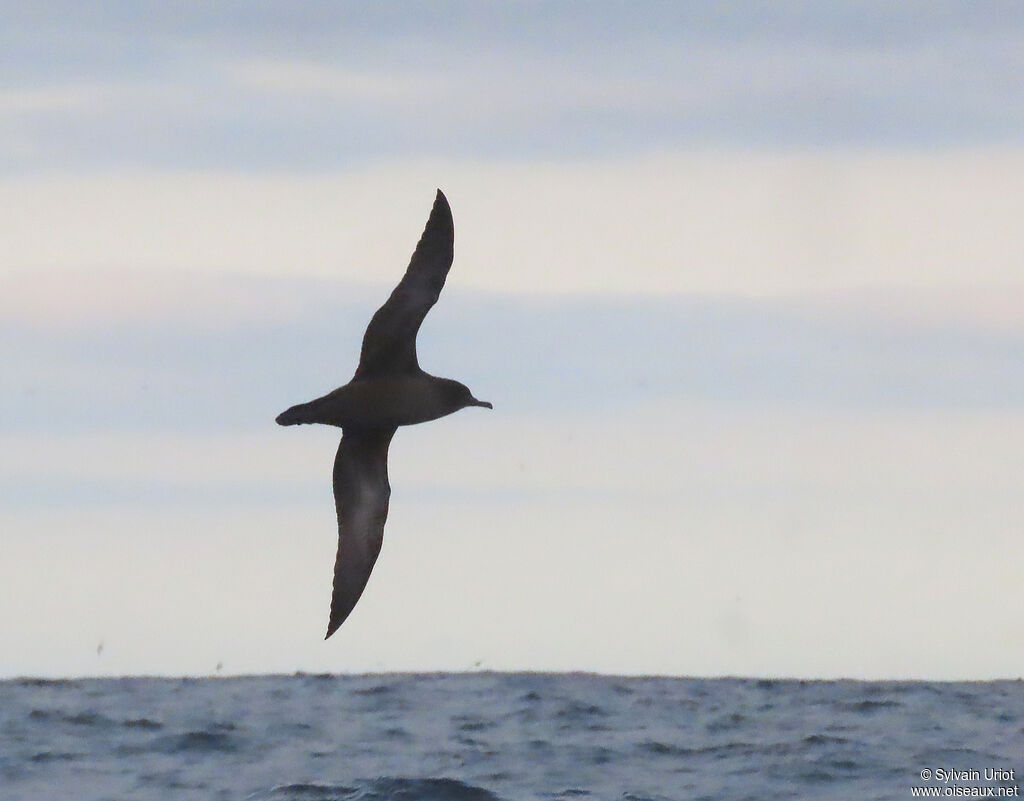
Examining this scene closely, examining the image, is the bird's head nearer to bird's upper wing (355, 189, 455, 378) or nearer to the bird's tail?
bird's upper wing (355, 189, 455, 378)

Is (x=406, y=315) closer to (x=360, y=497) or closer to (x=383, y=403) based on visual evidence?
(x=383, y=403)

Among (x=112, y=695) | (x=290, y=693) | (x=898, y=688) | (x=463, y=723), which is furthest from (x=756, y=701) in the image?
(x=112, y=695)

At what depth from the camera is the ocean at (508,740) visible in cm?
2503

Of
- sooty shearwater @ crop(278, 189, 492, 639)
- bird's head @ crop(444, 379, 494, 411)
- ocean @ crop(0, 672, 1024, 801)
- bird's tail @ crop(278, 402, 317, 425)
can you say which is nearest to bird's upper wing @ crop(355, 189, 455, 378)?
sooty shearwater @ crop(278, 189, 492, 639)

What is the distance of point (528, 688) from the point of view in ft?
130

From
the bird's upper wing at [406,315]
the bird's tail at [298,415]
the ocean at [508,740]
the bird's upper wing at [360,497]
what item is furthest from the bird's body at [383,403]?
the ocean at [508,740]

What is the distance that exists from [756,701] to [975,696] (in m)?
5.09

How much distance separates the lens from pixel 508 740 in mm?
30000

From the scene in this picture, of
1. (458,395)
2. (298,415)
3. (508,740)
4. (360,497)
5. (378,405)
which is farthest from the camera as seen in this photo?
(508,740)

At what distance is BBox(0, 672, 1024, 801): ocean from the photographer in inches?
985

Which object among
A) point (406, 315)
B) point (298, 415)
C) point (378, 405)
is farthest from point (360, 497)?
point (406, 315)

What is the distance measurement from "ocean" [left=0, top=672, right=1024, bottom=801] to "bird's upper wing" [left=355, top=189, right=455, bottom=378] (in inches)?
400

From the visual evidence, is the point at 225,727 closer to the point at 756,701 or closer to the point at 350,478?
the point at 756,701

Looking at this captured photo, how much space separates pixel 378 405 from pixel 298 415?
695 mm
